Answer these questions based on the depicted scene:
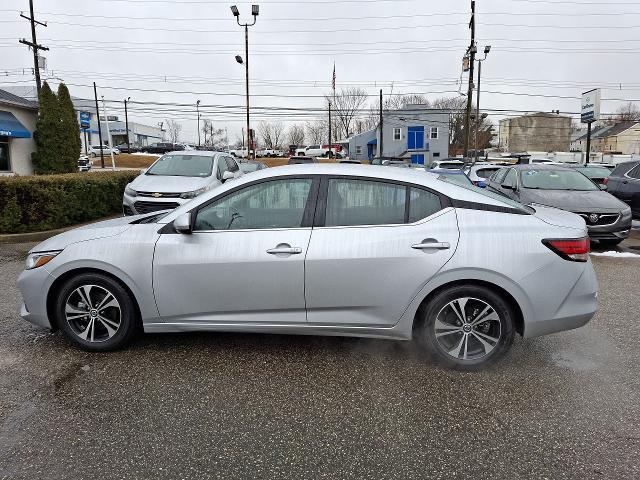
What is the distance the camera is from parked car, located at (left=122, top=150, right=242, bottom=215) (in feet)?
30.2

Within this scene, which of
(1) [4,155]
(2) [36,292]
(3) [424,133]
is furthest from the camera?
(3) [424,133]

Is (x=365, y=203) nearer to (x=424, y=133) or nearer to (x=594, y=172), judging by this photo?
(x=594, y=172)

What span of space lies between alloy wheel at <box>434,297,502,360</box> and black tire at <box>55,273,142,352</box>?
245 centimetres

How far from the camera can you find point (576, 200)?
863 centimetres

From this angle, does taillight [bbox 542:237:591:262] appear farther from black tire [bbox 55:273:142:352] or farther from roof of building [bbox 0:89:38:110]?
roof of building [bbox 0:89:38:110]

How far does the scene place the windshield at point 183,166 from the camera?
1053 cm

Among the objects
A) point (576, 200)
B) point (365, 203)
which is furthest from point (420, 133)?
point (365, 203)

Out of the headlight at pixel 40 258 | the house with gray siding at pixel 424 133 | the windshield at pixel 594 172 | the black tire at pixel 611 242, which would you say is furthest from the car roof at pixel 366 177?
the house with gray siding at pixel 424 133

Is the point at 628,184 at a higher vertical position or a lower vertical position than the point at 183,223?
higher

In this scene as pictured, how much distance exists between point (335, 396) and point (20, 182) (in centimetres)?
842

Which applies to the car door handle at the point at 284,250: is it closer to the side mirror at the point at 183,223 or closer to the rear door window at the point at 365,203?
the rear door window at the point at 365,203

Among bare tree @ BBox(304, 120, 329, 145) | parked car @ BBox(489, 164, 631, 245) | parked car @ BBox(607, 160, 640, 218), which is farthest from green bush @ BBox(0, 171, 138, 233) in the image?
bare tree @ BBox(304, 120, 329, 145)

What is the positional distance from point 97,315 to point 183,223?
1102mm

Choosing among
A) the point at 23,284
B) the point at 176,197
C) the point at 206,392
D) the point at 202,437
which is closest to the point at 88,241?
the point at 23,284
